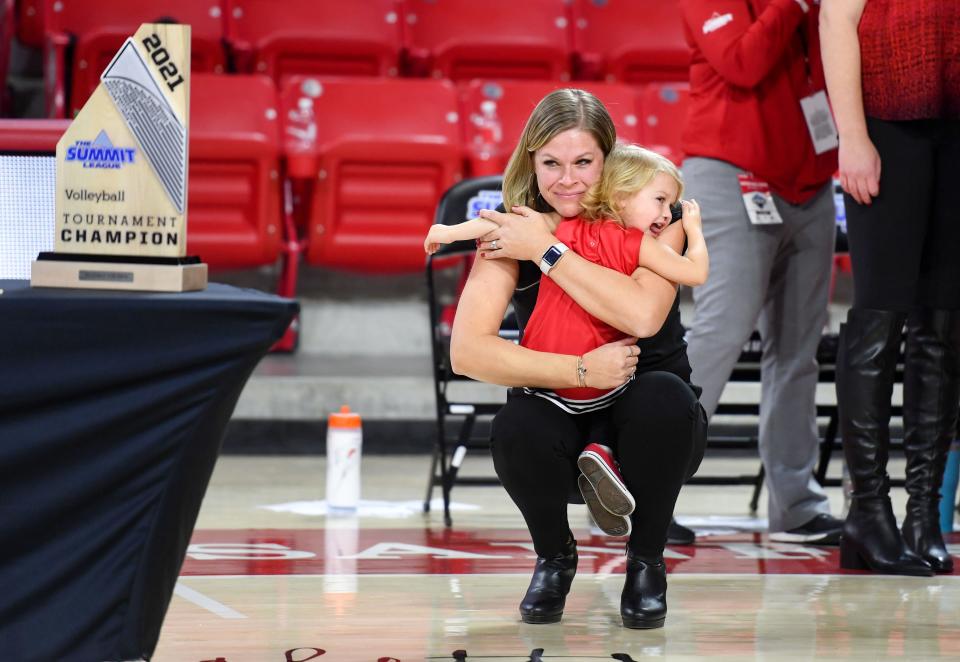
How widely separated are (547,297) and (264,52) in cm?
352

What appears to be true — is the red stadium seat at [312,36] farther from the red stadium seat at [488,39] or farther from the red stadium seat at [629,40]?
the red stadium seat at [629,40]

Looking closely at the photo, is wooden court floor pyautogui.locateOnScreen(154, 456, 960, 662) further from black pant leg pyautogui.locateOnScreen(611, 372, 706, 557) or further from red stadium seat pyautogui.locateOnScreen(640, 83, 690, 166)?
red stadium seat pyautogui.locateOnScreen(640, 83, 690, 166)

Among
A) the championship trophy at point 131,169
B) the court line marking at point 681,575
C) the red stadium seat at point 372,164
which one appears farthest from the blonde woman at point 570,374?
the red stadium seat at point 372,164

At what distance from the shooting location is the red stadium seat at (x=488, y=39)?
5605 millimetres

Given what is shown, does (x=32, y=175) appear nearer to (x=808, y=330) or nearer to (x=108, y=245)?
(x=108, y=245)

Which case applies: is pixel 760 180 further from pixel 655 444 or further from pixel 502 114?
pixel 502 114

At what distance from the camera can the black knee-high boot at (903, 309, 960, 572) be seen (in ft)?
9.04

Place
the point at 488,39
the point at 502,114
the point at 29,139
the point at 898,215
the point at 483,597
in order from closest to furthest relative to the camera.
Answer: the point at 29,139, the point at 483,597, the point at 898,215, the point at 502,114, the point at 488,39

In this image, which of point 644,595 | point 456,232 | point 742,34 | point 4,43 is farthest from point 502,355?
point 4,43

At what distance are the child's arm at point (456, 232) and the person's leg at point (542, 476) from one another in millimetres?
285

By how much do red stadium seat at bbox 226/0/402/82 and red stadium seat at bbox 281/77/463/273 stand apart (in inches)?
17.9

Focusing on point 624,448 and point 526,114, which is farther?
point 526,114

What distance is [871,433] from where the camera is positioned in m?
2.76

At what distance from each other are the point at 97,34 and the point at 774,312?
9.83ft
